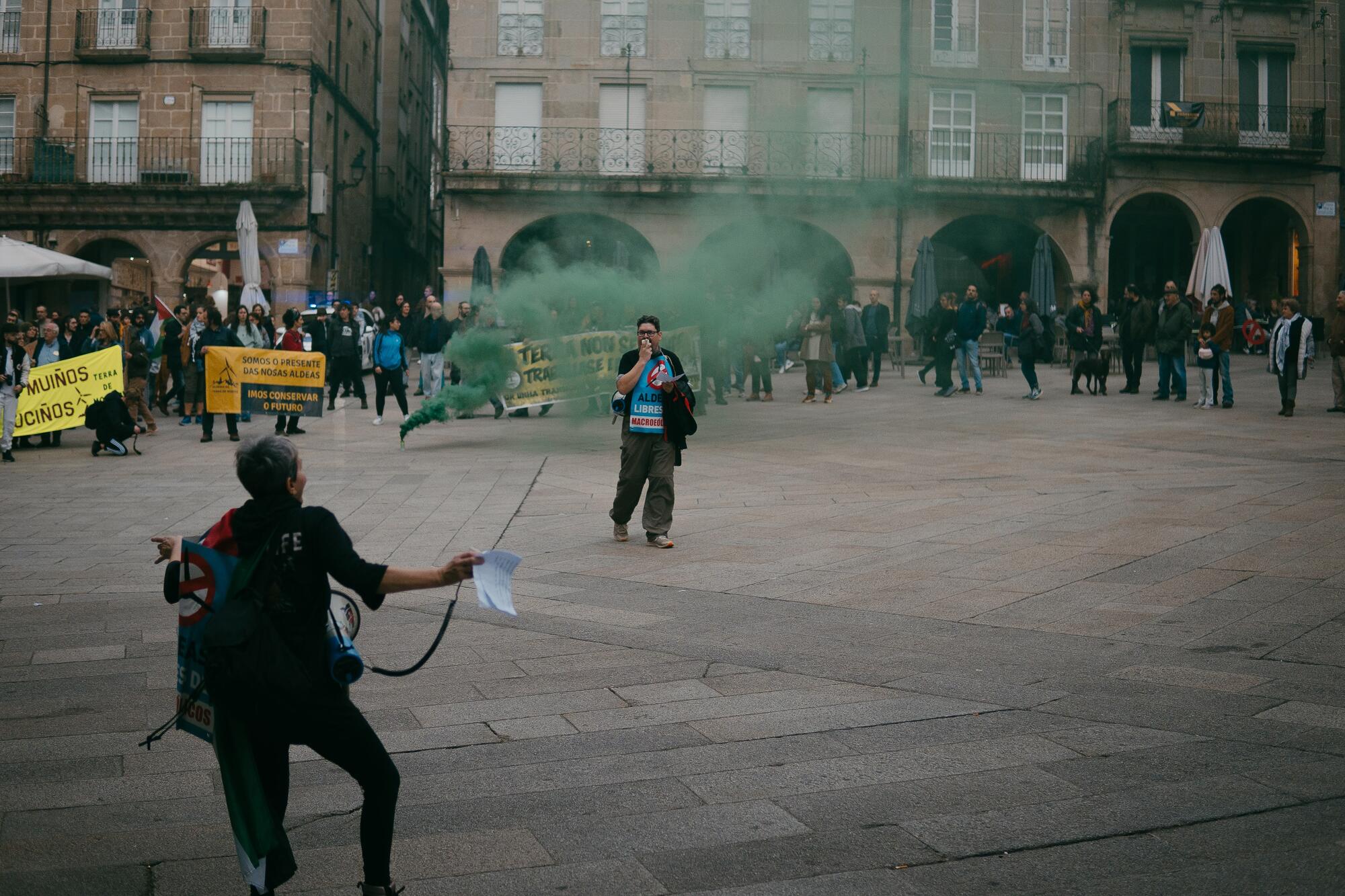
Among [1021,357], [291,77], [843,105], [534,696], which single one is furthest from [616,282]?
[291,77]

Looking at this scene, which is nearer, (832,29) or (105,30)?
(832,29)

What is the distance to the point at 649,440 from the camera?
9938 mm

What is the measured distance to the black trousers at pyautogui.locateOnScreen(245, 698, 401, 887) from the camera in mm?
3486

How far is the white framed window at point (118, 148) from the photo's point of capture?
31422 millimetres

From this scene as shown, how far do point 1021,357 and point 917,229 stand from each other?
9097mm

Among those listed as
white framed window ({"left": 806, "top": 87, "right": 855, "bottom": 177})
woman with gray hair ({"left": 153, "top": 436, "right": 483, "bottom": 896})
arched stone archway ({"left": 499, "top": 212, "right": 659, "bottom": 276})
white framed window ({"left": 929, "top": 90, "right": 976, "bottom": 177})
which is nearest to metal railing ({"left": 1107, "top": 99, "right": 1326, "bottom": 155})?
white framed window ({"left": 929, "top": 90, "right": 976, "bottom": 177})

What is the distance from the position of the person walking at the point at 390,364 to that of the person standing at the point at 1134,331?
427 inches

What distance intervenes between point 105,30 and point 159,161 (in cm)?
339

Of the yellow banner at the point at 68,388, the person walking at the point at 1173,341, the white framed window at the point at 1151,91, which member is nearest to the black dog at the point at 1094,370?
the person walking at the point at 1173,341

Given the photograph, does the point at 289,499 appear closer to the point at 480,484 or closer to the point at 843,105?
the point at 480,484

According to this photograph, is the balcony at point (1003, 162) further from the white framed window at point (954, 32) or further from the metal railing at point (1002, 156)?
the white framed window at point (954, 32)

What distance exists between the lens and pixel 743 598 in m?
8.08

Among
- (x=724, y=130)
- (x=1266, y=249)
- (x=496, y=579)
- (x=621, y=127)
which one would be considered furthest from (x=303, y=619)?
(x=1266, y=249)

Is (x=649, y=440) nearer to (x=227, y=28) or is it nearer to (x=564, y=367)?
(x=564, y=367)
